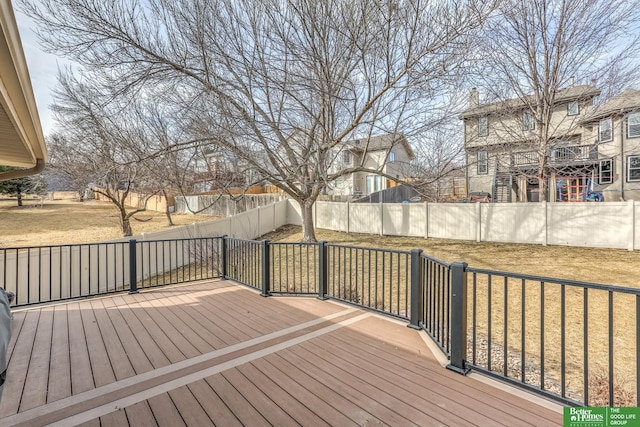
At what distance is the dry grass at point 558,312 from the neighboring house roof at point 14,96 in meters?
3.36

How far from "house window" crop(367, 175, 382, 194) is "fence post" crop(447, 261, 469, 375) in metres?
21.4

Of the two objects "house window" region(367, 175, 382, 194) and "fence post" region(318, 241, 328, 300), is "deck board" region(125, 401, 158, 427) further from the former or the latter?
"house window" region(367, 175, 382, 194)

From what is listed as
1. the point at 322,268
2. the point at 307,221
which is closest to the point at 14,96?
the point at 322,268

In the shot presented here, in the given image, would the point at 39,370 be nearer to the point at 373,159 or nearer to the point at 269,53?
the point at 269,53

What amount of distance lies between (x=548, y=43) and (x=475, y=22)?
14.3ft

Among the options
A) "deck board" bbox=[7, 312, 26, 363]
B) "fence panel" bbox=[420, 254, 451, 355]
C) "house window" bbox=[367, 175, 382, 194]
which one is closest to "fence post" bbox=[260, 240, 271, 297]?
"fence panel" bbox=[420, 254, 451, 355]

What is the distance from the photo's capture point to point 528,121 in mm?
10195

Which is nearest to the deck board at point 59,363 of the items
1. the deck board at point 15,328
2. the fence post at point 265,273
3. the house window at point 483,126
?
the deck board at point 15,328

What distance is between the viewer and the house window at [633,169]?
47.6 ft

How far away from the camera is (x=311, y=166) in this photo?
8586mm

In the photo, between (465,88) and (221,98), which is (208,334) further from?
(465,88)

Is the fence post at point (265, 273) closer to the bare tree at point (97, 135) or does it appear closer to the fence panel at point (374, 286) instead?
the fence panel at point (374, 286)

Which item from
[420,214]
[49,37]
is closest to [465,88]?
[420,214]

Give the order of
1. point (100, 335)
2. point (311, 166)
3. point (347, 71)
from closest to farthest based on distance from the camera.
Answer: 1. point (100, 335)
2. point (347, 71)
3. point (311, 166)
